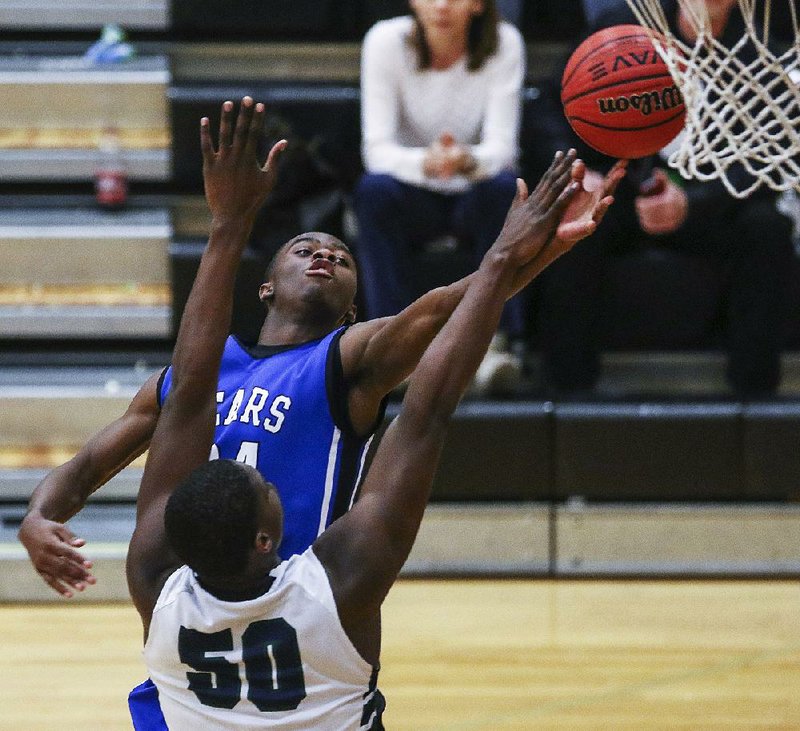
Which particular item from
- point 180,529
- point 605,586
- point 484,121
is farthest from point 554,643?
point 180,529

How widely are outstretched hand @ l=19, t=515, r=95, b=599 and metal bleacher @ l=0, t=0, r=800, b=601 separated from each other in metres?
2.69

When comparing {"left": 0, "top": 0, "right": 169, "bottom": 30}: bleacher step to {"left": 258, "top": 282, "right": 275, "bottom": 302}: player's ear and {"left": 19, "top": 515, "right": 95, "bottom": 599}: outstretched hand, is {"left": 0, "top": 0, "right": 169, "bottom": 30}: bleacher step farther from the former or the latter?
{"left": 19, "top": 515, "right": 95, "bottom": 599}: outstretched hand

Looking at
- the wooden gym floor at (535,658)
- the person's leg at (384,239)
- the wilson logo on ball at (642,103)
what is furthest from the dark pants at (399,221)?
the wilson logo on ball at (642,103)

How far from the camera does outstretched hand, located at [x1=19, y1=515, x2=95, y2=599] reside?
271 centimetres

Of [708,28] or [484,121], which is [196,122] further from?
[708,28]

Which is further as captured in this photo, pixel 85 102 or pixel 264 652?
pixel 85 102

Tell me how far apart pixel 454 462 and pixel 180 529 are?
3483mm

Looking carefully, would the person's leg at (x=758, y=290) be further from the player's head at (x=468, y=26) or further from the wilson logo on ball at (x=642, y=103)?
the wilson logo on ball at (x=642, y=103)

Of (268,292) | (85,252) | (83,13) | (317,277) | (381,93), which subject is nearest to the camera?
(317,277)

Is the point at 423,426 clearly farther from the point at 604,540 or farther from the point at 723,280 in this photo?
the point at 723,280

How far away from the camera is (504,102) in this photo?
5.80m

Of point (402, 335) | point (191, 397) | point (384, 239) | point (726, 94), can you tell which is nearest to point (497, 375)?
point (384, 239)

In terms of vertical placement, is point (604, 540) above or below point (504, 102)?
below

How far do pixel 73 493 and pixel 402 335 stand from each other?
756 millimetres
